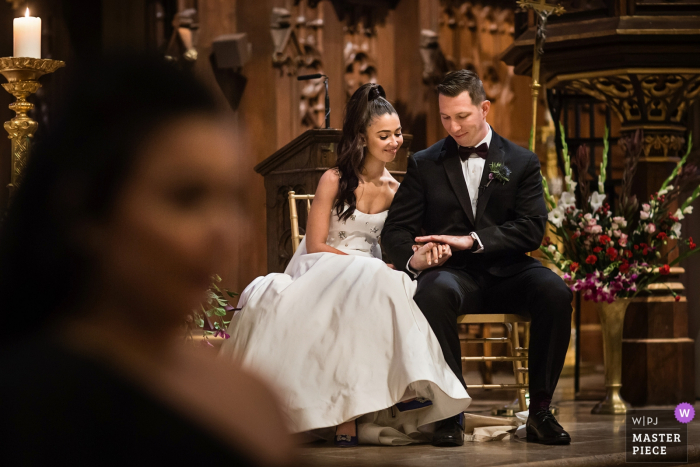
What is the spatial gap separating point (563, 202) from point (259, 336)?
6.52 ft

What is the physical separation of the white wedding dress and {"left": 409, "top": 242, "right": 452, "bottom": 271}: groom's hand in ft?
0.34

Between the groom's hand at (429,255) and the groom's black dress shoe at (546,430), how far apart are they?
2.33 feet

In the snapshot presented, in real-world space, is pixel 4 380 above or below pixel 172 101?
below

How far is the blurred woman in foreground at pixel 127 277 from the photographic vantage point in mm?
406

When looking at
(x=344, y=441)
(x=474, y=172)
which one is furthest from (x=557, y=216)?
(x=344, y=441)

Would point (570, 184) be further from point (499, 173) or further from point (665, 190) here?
point (499, 173)

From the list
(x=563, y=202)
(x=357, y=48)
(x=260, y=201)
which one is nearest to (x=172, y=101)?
(x=563, y=202)

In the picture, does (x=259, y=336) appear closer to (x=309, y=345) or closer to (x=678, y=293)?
(x=309, y=345)

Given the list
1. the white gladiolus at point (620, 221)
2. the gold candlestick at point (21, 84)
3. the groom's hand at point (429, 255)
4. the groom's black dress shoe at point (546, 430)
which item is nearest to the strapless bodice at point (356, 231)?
the groom's hand at point (429, 255)

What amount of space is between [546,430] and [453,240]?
0.82 m

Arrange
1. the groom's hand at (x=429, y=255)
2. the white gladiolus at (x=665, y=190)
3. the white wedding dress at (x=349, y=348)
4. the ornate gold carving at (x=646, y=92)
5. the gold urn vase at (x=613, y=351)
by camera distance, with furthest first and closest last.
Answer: the ornate gold carving at (x=646, y=92)
the white gladiolus at (x=665, y=190)
the gold urn vase at (x=613, y=351)
the groom's hand at (x=429, y=255)
the white wedding dress at (x=349, y=348)

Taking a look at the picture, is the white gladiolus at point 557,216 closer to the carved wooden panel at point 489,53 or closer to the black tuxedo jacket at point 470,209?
the black tuxedo jacket at point 470,209

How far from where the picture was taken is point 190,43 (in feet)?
19.6

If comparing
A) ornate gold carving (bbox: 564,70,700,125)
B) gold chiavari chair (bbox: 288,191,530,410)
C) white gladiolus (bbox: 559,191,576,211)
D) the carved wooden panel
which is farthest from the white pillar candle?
the carved wooden panel
